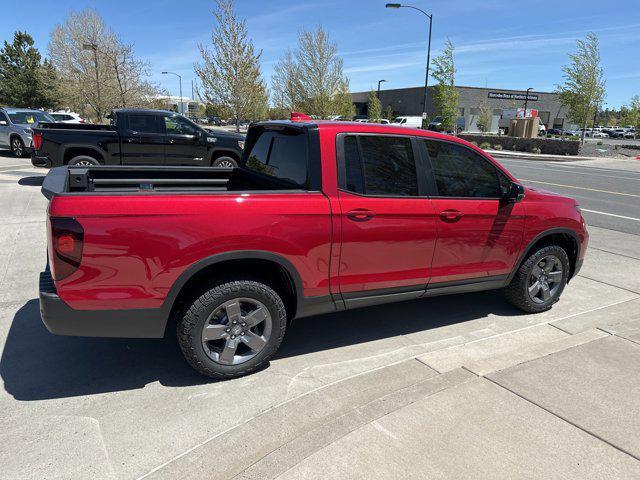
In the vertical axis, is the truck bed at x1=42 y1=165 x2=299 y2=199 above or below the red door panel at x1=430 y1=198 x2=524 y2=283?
above

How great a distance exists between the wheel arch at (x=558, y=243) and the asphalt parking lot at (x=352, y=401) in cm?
50

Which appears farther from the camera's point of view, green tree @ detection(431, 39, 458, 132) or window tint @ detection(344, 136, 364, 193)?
green tree @ detection(431, 39, 458, 132)

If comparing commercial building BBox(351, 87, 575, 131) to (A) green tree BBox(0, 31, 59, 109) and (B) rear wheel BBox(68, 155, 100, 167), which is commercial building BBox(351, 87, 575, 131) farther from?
(B) rear wheel BBox(68, 155, 100, 167)

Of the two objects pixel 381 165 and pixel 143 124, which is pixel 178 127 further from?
pixel 381 165

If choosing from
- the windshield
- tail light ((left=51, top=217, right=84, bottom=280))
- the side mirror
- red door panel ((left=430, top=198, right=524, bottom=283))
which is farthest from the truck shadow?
the windshield

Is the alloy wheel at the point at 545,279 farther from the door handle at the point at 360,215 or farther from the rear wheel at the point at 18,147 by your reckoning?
the rear wheel at the point at 18,147

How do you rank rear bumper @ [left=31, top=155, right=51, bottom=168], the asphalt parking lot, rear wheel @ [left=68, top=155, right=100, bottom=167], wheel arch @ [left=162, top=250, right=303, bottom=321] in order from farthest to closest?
rear wheel @ [left=68, top=155, right=100, bottom=167] → rear bumper @ [left=31, top=155, right=51, bottom=168] → wheel arch @ [left=162, top=250, right=303, bottom=321] → the asphalt parking lot

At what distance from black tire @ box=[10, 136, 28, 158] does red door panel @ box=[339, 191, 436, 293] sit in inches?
695

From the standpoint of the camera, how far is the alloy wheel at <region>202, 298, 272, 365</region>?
10.3 feet

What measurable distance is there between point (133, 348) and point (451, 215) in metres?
2.75

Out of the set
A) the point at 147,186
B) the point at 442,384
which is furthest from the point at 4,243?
the point at 442,384

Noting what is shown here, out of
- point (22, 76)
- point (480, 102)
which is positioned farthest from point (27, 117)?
point (480, 102)

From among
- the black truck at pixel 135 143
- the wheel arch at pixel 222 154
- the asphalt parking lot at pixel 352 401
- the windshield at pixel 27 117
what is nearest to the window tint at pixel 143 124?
the black truck at pixel 135 143

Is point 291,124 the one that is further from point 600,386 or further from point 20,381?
point 600,386
